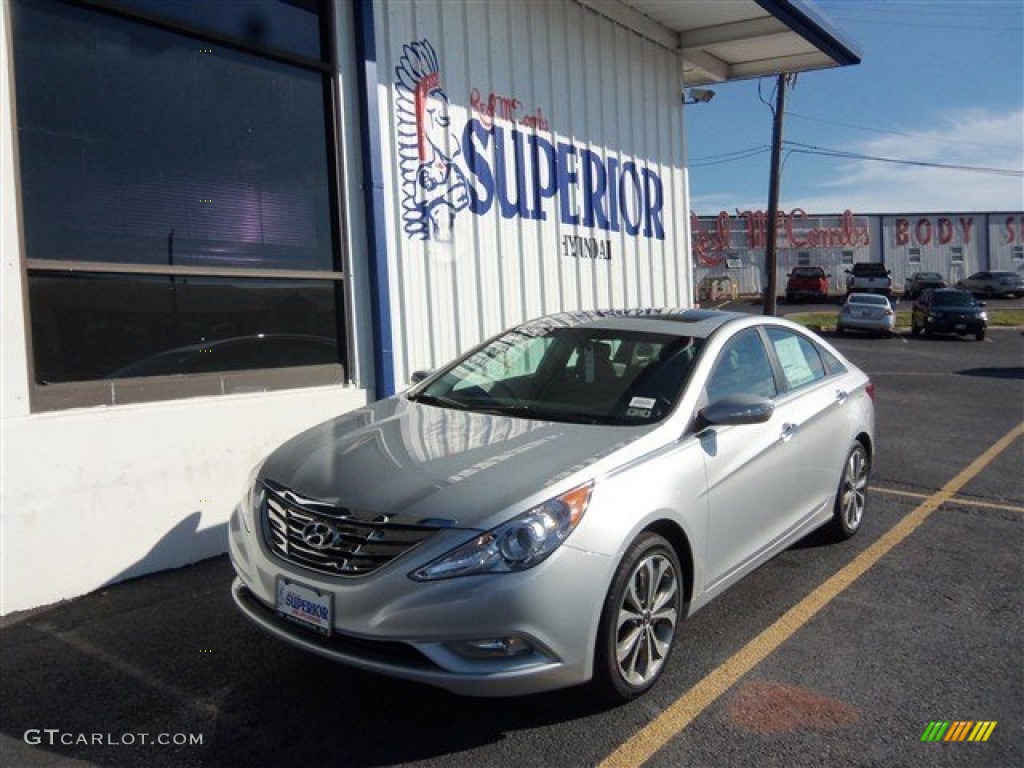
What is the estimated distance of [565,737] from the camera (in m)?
3.10

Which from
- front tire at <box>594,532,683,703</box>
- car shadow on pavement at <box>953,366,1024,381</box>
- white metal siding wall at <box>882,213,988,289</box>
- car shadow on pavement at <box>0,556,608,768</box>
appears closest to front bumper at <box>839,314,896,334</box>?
car shadow on pavement at <box>953,366,1024,381</box>

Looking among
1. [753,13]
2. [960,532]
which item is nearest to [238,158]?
[960,532]

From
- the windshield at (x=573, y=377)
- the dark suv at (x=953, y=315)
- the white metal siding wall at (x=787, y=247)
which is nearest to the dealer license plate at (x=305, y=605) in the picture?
the windshield at (x=573, y=377)

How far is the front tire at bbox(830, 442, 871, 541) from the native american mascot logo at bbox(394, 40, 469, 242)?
11.9 ft

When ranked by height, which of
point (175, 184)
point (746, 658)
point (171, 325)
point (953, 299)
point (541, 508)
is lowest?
point (746, 658)

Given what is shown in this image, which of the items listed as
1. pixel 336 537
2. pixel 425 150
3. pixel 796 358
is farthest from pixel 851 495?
pixel 425 150

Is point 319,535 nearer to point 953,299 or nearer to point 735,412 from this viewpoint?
point 735,412

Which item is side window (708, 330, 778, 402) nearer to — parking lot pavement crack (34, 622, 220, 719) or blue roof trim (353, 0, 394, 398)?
parking lot pavement crack (34, 622, 220, 719)

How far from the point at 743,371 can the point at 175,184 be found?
3.58 m

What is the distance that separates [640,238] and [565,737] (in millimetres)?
7713

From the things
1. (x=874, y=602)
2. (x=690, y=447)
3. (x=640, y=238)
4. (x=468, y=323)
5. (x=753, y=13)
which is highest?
(x=753, y=13)

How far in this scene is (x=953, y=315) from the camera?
26.8 m

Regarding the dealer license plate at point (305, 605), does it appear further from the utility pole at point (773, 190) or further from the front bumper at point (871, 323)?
the front bumper at point (871, 323)

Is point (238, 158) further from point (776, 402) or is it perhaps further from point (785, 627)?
point (785, 627)
